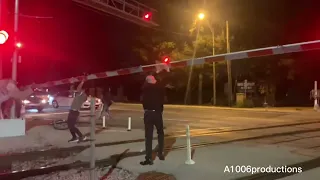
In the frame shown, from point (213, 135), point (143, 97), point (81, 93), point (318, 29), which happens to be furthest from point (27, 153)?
point (318, 29)

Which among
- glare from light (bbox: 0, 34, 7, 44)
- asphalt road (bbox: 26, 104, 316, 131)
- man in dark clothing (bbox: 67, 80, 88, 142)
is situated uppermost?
glare from light (bbox: 0, 34, 7, 44)

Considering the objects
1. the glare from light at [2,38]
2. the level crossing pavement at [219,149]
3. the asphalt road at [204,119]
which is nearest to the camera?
the level crossing pavement at [219,149]

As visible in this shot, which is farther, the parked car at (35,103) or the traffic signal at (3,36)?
the parked car at (35,103)

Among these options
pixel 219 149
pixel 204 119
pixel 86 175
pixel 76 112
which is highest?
pixel 76 112

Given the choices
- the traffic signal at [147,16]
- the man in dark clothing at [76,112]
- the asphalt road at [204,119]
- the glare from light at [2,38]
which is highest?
the traffic signal at [147,16]

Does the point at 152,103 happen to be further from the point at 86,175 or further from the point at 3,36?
the point at 3,36

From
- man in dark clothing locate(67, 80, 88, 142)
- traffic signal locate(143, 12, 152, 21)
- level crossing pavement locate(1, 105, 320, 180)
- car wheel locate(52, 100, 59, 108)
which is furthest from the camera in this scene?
car wheel locate(52, 100, 59, 108)

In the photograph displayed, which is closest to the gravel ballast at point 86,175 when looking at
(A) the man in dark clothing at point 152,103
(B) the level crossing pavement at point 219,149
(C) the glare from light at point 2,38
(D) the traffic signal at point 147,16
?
(B) the level crossing pavement at point 219,149

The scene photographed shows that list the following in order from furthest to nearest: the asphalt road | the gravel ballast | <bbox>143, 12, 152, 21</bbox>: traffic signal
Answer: <bbox>143, 12, 152, 21</bbox>: traffic signal < the asphalt road < the gravel ballast

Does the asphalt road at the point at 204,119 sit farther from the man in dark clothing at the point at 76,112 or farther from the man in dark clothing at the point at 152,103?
the man in dark clothing at the point at 152,103

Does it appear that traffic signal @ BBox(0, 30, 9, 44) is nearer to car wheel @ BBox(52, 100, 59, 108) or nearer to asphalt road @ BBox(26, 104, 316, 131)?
asphalt road @ BBox(26, 104, 316, 131)

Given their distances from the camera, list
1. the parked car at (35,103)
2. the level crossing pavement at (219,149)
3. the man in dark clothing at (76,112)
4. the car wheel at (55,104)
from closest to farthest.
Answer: the level crossing pavement at (219,149)
the man in dark clothing at (76,112)
the parked car at (35,103)
the car wheel at (55,104)

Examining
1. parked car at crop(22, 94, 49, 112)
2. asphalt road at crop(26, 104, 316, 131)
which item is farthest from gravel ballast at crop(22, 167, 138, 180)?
parked car at crop(22, 94, 49, 112)

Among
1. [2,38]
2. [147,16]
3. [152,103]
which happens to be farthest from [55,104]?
[152,103]
